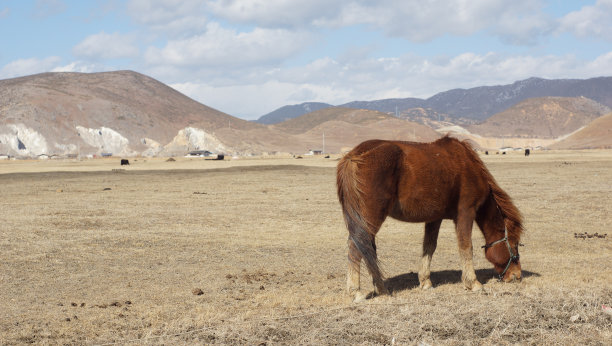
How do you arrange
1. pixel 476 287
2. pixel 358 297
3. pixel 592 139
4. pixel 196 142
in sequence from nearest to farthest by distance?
pixel 358 297, pixel 476 287, pixel 196 142, pixel 592 139

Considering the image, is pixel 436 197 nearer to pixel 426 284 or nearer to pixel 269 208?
pixel 426 284

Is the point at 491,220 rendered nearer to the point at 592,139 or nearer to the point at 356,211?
the point at 356,211

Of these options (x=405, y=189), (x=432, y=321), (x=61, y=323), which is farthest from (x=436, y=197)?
(x=61, y=323)

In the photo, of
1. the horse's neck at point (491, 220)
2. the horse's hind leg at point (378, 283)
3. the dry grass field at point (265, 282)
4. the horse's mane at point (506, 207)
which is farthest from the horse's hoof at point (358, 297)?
the horse's mane at point (506, 207)

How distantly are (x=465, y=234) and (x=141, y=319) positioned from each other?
16.6 ft

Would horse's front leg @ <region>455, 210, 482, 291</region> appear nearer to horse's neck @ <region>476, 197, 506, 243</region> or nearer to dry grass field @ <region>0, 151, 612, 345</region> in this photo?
dry grass field @ <region>0, 151, 612, 345</region>

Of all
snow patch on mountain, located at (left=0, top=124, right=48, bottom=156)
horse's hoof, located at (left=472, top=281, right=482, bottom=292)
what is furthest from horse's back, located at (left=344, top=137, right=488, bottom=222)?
snow patch on mountain, located at (left=0, top=124, right=48, bottom=156)

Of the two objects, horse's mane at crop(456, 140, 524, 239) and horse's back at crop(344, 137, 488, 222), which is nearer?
horse's back at crop(344, 137, 488, 222)

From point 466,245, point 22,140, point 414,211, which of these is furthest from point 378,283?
point 22,140

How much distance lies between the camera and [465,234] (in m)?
9.36

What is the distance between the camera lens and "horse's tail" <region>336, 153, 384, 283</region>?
27.2 ft

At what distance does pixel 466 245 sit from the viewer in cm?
941

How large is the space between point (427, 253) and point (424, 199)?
4.32 ft

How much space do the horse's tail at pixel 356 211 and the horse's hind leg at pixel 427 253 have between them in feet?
4.27
